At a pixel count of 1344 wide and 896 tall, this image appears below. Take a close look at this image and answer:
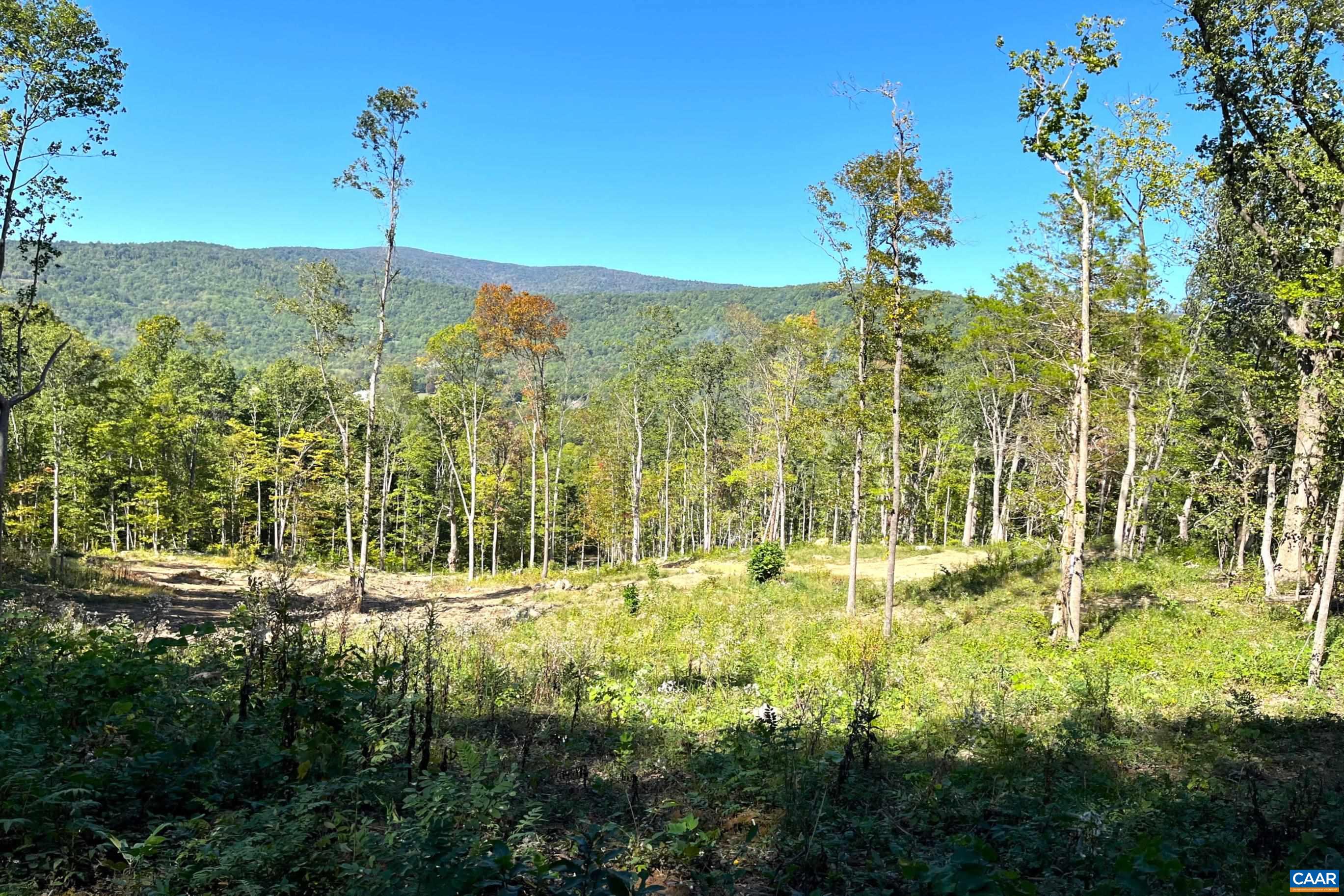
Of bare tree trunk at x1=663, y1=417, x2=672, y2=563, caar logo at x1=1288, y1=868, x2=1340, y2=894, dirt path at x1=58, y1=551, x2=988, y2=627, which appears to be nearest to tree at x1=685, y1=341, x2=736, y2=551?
bare tree trunk at x1=663, y1=417, x2=672, y2=563

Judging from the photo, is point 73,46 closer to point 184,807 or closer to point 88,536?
point 184,807

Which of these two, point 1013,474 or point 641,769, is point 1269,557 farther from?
point 1013,474

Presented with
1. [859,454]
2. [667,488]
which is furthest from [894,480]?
[667,488]

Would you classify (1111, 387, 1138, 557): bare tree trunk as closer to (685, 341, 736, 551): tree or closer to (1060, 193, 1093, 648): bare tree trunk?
(1060, 193, 1093, 648): bare tree trunk

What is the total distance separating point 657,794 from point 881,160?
47.6ft

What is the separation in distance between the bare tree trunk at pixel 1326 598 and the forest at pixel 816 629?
128mm

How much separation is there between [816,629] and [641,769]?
997 cm

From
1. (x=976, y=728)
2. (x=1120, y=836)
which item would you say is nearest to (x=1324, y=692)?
(x=976, y=728)

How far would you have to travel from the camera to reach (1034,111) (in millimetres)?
13125

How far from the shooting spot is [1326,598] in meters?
9.34

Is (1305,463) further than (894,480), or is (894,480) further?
(894,480)

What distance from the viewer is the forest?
4.20 meters

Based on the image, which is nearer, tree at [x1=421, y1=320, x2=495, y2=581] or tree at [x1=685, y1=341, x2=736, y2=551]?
tree at [x1=421, y1=320, x2=495, y2=581]

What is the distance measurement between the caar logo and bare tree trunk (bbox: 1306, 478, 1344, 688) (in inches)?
301
